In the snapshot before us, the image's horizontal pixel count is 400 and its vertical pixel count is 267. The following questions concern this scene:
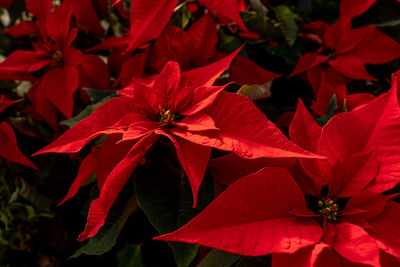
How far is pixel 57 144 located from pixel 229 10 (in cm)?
27

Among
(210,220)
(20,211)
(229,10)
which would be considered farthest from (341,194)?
(20,211)

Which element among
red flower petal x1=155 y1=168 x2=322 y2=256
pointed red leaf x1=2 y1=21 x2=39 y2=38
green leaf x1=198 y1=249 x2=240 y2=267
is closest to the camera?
red flower petal x1=155 y1=168 x2=322 y2=256

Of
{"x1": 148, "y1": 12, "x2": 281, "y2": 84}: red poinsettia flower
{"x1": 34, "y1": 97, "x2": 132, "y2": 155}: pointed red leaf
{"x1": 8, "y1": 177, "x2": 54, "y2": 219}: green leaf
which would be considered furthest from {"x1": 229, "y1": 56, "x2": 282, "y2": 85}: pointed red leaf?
{"x1": 8, "y1": 177, "x2": 54, "y2": 219}: green leaf

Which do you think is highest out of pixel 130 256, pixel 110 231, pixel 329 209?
pixel 329 209

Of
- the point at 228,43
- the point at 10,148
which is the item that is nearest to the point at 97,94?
the point at 10,148

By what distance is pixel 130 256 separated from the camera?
0.63m

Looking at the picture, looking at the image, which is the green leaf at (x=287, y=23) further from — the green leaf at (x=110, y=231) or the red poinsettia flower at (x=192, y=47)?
the green leaf at (x=110, y=231)

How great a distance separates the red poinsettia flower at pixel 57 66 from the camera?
54 centimetres

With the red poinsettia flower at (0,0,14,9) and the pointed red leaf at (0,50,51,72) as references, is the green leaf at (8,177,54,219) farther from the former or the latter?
the red poinsettia flower at (0,0,14,9)

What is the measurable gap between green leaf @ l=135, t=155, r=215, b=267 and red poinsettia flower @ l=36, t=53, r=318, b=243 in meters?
0.04

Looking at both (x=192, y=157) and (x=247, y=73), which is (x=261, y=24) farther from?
(x=192, y=157)

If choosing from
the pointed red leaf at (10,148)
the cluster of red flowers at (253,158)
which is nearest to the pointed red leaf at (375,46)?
the cluster of red flowers at (253,158)

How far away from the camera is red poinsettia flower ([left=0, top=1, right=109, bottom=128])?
1.78ft

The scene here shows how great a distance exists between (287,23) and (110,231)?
51 cm
